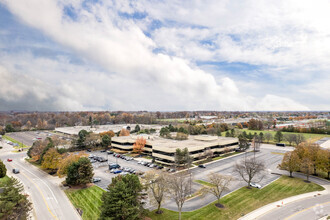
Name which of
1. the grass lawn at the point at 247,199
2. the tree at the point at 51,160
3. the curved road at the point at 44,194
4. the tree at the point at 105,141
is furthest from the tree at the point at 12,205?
the tree at the point at 105,141

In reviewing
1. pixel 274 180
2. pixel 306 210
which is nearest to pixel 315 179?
pixel 274 180

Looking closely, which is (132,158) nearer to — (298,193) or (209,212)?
(209,212)

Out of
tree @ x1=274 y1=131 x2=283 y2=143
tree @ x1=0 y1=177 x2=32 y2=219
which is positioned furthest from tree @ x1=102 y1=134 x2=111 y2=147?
tree @ x1=274 y1=131 x2=283 y2=143

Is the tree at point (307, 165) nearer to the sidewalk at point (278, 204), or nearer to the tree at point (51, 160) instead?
the sidewalk at point (278, 204)

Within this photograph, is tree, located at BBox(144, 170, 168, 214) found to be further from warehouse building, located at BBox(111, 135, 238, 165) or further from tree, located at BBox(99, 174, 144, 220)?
Result: warehouse building, located at BBox(111, 135, 238, 165)

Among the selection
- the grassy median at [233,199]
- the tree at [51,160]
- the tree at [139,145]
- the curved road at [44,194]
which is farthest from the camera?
the tree at [139,145]

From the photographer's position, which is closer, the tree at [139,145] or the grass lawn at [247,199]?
the grass lawn at [247,199]

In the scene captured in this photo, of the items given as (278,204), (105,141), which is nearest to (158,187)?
(278,204)

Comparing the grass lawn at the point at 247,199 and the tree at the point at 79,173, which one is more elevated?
the tree at the point at 79,173
